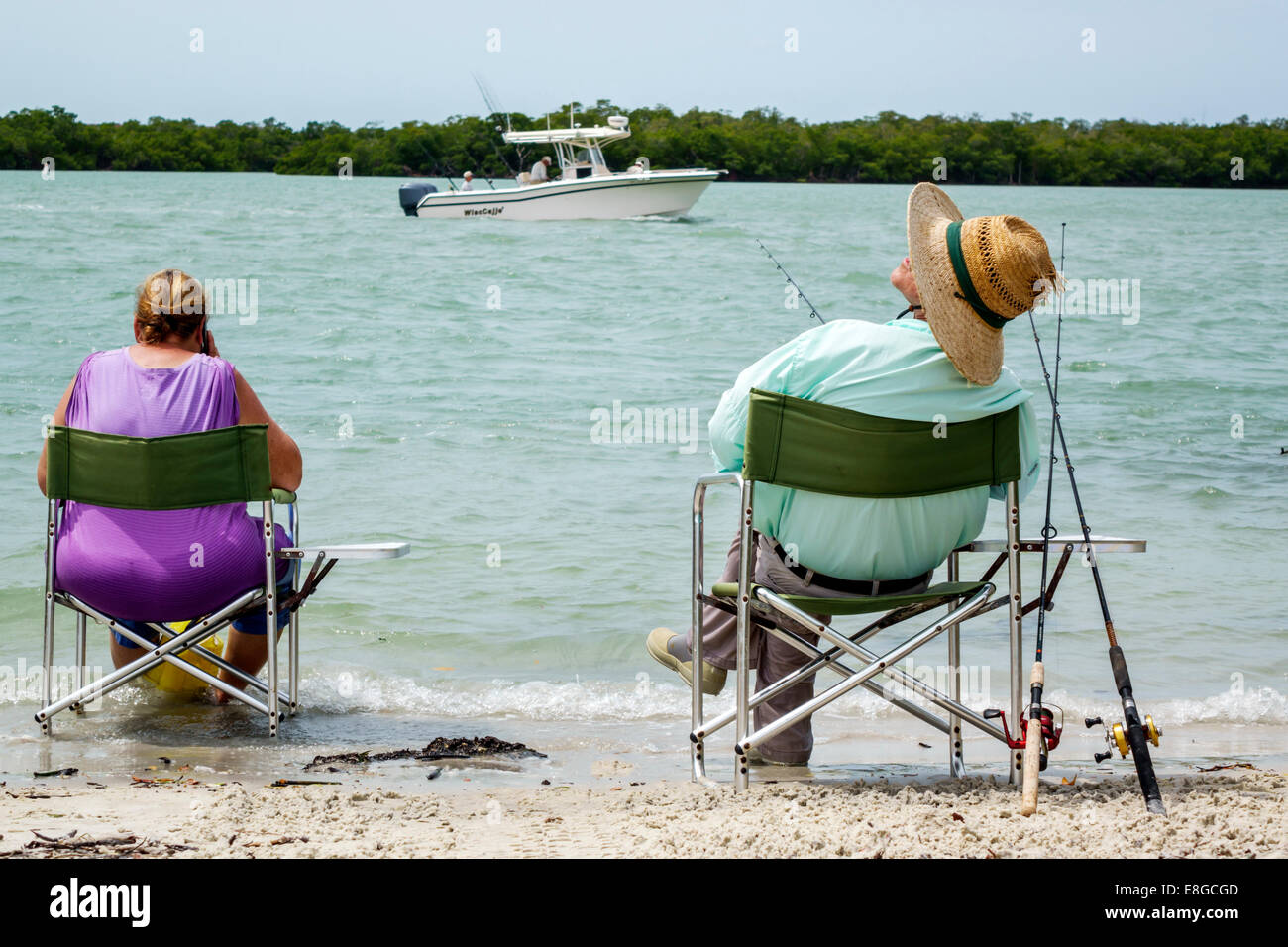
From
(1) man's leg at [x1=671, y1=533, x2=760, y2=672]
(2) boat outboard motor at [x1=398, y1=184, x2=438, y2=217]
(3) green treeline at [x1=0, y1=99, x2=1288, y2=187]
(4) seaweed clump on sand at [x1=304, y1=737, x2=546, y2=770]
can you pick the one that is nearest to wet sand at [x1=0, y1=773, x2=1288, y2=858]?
(4) seaweed clump on sand at [x1=304, y1=737, x2=546, y2=770]

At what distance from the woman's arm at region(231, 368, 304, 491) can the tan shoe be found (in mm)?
947

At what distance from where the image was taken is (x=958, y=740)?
3.27 m

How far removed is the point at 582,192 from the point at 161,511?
3085 cm

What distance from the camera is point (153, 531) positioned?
3.37 meters

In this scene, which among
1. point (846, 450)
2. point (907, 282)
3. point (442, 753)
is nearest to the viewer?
point (846, 450)

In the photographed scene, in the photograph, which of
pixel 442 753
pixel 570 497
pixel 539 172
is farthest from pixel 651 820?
pixel 539 172

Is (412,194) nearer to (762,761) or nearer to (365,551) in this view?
(365,551)

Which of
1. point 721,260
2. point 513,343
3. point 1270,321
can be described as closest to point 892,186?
point 721,260

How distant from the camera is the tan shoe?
330cm

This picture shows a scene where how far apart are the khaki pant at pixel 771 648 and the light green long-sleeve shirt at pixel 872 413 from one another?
66 millimetres

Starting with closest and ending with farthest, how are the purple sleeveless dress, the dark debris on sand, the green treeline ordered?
the dark debris on sand → the purple sleeveless dress → the green treeline

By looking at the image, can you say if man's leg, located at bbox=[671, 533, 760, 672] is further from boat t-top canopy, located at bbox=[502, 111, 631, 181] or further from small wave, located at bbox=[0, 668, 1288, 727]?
boat t-top canopy, located at bbox=[502, 111, 631, 181]

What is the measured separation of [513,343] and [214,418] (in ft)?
31.0
